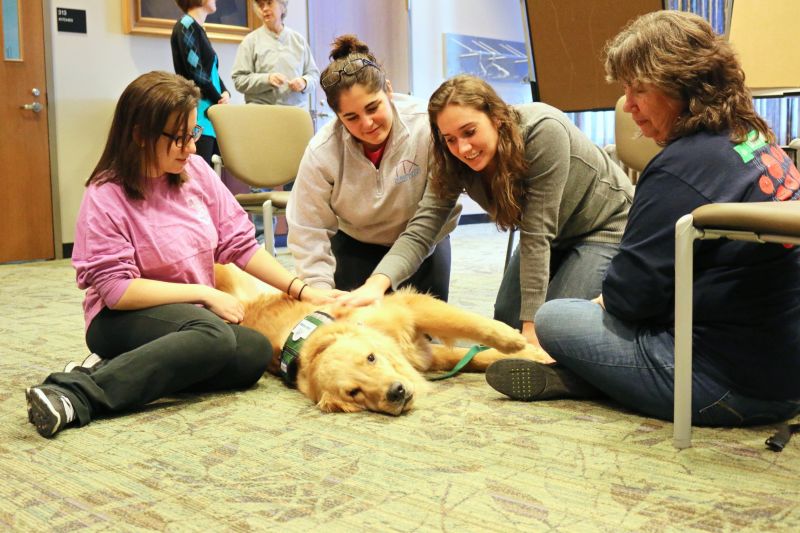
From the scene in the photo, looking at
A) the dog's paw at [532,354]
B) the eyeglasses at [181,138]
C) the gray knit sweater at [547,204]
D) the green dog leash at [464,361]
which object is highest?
the eyeglasses at [181,138]

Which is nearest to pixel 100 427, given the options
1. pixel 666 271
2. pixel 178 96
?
pixel 178 96

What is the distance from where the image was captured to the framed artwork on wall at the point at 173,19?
5961mm

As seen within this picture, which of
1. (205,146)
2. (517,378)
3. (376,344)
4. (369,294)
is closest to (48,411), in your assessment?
(376,344)

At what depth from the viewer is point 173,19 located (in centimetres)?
613

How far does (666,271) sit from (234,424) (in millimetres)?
1083

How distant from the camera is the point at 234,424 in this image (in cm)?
192

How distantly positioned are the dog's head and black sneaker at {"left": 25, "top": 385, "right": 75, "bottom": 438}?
2.01ft

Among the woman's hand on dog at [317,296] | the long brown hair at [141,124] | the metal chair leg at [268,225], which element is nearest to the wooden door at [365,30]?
the metal chair leg at [268,225]

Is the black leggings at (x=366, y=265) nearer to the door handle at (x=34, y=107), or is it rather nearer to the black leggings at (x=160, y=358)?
the black leggings at (x=160, y=358)

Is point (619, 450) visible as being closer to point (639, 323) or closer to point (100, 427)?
point (639, 323)

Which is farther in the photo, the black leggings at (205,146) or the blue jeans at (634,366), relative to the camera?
the black leggings at (205,146)

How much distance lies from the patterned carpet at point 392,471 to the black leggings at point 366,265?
0.84m

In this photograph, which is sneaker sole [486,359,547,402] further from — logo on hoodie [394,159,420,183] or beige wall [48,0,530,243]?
beige wall [48,0,530,243]

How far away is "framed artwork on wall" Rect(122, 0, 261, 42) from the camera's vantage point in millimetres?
5961
